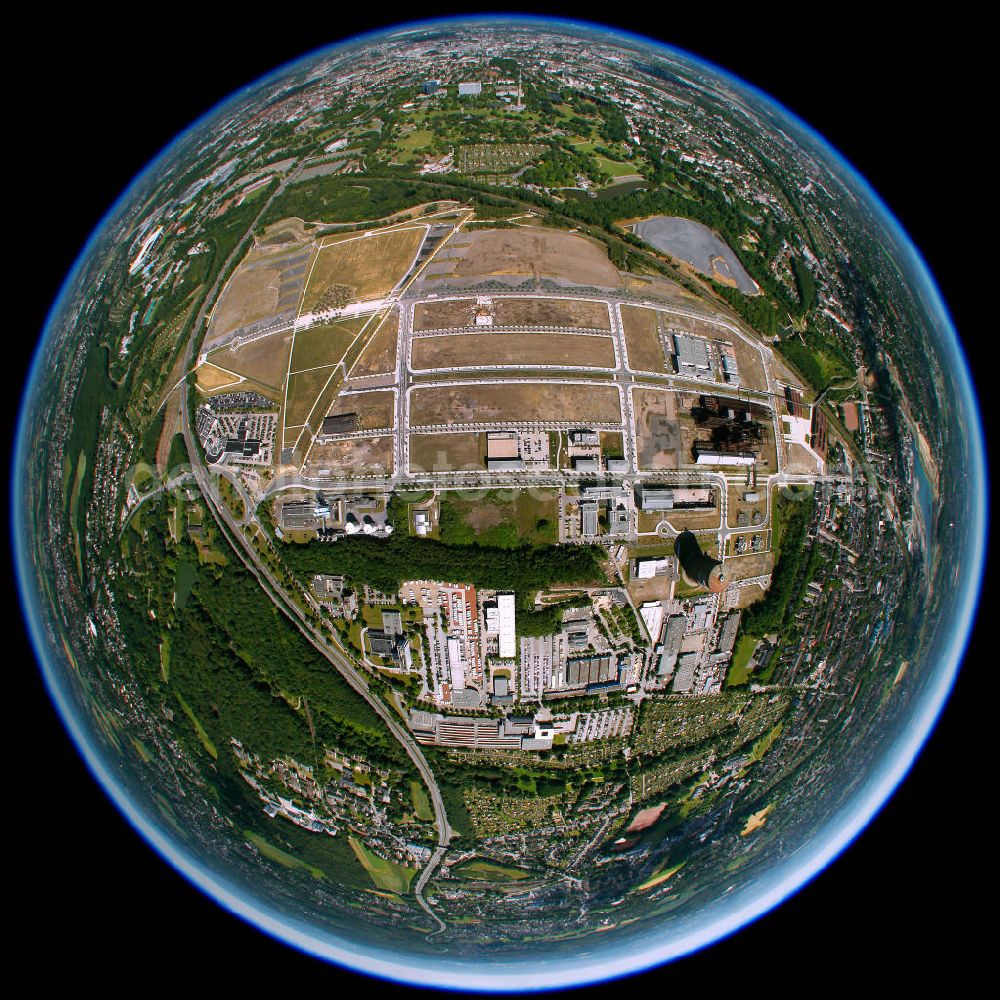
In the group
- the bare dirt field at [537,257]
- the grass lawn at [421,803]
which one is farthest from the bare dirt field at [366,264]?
the grass lawn at [421,803]

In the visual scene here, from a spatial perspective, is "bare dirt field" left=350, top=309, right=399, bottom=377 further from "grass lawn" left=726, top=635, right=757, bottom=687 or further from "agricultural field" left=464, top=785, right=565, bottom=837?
"grass lawn" left=726, top=635, right=757, bottom=687

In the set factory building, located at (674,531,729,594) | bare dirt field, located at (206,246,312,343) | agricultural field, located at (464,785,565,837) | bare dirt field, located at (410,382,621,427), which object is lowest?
agricultural field, located at (464,785,565,837)

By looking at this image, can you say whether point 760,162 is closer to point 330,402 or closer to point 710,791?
point 330,402

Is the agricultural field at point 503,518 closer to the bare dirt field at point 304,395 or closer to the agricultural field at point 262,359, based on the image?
the bare dirt field at point 304,395

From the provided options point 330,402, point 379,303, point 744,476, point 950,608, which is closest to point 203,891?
point 330,402

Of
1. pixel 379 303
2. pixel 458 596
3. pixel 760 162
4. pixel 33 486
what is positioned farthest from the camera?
pixel 760 162

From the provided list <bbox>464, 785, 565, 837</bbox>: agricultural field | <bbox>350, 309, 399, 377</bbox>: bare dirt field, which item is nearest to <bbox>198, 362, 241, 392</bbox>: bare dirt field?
<bbox>350, 309, 399, 377</bbox>: bare dirt field
